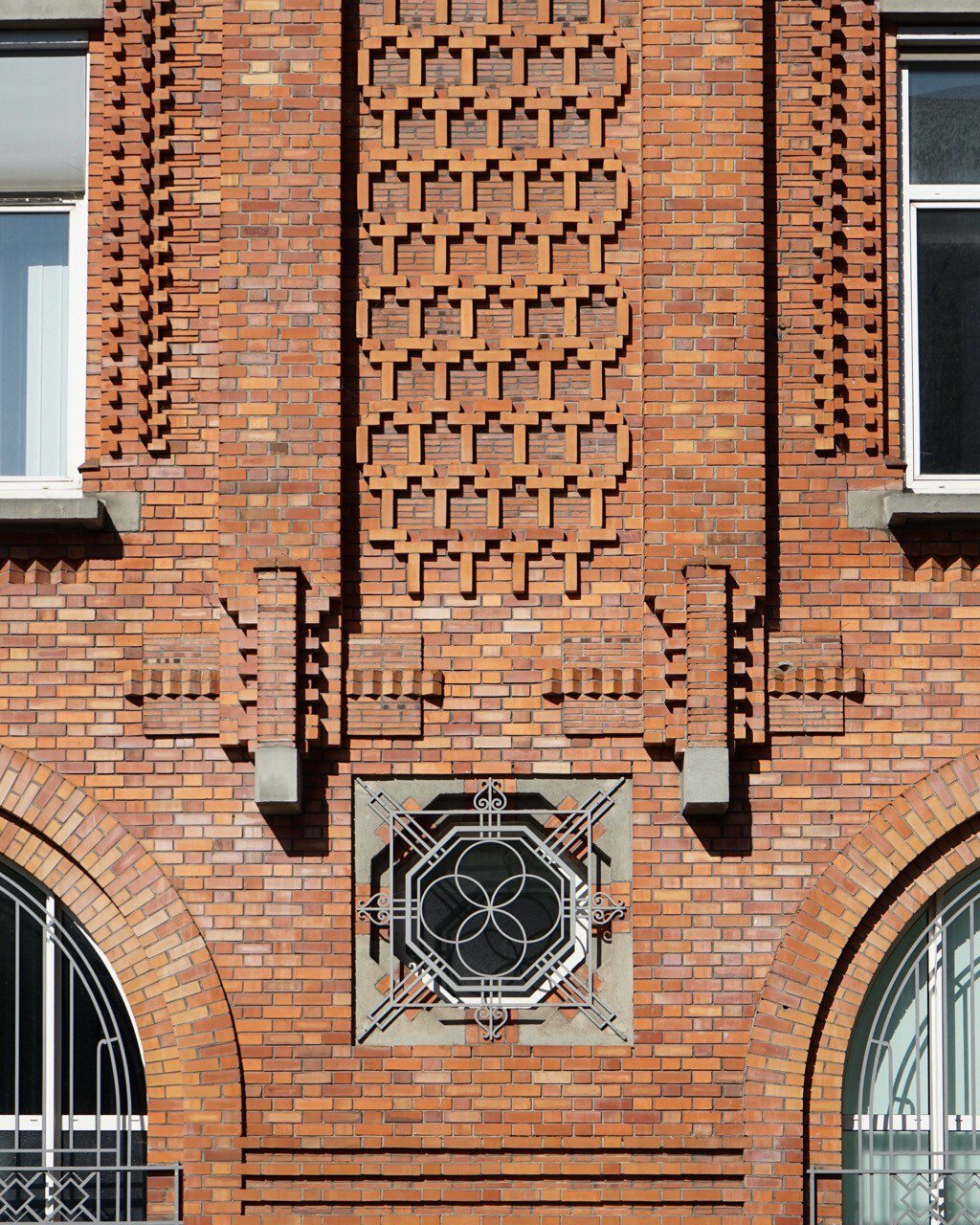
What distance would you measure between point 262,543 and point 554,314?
1.91m

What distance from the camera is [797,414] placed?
951 centimetres

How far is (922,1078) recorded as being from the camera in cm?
932

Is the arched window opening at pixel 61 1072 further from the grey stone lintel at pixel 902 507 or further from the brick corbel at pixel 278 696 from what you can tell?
the grey stone lintel at pixel 902 507

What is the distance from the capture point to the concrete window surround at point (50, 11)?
965 centimetres

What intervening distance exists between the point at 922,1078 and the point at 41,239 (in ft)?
20.7

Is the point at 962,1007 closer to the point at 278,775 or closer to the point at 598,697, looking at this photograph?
the point at 598,697

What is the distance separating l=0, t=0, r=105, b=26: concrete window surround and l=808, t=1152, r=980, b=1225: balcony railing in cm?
697

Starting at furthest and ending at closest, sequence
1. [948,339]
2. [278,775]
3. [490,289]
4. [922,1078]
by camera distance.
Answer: [948,339] → [490,289] → [922,1078] → [278,775]

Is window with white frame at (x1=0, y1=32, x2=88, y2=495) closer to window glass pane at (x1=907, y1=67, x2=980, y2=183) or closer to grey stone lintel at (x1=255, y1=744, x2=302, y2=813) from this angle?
grey stone lintel at (x1=255, y1=744, x2=302, y2=813)

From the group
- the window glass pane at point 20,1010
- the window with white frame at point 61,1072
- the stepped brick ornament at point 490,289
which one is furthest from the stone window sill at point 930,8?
the window glass pane at point 20,1010

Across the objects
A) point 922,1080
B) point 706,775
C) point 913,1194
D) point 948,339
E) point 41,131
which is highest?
point 41,131

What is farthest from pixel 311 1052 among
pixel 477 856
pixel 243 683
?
pixel 243 683

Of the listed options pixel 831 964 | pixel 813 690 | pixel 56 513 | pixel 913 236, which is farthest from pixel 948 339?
pixel 56 513

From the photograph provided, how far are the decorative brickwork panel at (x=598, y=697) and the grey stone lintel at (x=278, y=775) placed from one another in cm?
132
